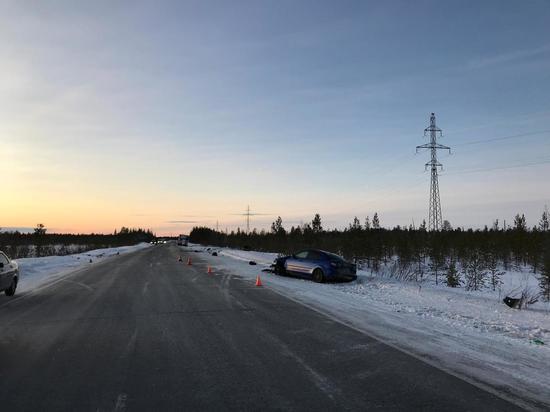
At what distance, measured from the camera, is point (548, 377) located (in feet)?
20.7

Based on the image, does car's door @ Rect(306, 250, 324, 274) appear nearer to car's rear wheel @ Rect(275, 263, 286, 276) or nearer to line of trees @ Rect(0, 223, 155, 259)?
car's rear wheel @ Rect(275, 263, 286, 276)

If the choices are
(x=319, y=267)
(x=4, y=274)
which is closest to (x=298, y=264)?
(x=319, y=267)

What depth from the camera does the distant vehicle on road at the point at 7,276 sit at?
14.5 m

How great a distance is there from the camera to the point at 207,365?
6770 mm

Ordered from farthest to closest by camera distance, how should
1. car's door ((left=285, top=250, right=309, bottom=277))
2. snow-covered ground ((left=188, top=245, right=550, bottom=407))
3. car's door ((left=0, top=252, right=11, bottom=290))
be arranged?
car's door ((left=285, top=250, right=309, bottom=277)) → car's door ((left=0, top=252, right=11, bottom=290)) → snow-covered ground ((left=188, top=245, right=550, bottom=407))

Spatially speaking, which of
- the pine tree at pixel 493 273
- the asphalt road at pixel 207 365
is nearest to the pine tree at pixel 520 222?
the pine tree at pixel 493 273

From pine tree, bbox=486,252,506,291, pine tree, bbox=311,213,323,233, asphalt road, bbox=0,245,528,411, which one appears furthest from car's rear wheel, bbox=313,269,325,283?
pine tree, bbox=311,213,323,233

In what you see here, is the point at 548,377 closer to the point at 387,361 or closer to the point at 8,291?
the point at 387,361

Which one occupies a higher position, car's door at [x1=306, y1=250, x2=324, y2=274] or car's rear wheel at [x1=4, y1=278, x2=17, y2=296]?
car's door at [x1=306, y1=250, x2=324, y2=274]

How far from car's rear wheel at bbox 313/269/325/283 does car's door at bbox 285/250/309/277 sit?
0.65 meters

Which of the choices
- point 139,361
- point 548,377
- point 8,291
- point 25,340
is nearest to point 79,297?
point 8,291

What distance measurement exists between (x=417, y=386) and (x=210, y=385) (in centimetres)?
245

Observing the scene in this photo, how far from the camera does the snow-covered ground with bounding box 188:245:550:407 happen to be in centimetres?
649

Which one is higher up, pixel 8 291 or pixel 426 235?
pixel 426 235
